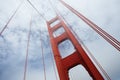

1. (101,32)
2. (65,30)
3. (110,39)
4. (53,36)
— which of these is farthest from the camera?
(53,36)

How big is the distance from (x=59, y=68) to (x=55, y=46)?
1236mm

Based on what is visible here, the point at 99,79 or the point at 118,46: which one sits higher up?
the point at 99,79

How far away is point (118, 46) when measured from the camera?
250cm

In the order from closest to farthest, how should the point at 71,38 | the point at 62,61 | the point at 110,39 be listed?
the point at 110,39 < the point at 62,61 < the point at 71,38

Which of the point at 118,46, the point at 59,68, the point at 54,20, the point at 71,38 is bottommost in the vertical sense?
the point at 118,46

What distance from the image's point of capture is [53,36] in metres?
6.48

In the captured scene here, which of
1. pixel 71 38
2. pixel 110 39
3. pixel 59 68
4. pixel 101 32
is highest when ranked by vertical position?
pixel 71 38

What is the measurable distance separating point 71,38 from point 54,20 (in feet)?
8.11

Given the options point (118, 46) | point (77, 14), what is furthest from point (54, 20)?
point (118, 46)

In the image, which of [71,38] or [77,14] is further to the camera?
[71,38]

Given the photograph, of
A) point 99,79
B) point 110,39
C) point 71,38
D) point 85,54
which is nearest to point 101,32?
point 110,39

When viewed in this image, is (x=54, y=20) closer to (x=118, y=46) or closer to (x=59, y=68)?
(x=59, y=68)

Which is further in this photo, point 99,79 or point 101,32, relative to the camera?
point 99,79

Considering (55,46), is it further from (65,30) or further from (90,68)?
(90,68)
